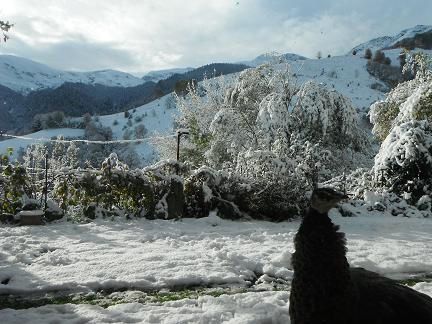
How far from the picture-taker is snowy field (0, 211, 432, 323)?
134 inches

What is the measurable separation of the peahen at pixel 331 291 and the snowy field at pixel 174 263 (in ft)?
3.88

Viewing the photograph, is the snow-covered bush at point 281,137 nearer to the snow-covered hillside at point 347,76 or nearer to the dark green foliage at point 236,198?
the dark green foliage at point 236,198

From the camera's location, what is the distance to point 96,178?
7.91 metres

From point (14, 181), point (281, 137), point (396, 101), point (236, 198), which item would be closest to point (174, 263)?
point (236, 198)

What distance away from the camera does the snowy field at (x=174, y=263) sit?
340cm

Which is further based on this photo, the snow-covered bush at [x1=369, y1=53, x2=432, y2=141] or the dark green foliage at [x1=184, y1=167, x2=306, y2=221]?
the snow-covered bush at [x1=369, y1=53, x2=432, y2=141]

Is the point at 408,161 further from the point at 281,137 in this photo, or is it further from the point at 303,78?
the point at 303,78

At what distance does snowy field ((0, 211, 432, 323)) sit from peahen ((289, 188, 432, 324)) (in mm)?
1183

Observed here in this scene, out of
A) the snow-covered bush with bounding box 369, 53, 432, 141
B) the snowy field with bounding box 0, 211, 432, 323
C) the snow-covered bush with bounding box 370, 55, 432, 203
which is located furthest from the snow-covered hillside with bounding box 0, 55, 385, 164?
the snowy field with bounding box 0, 211, 432, 323

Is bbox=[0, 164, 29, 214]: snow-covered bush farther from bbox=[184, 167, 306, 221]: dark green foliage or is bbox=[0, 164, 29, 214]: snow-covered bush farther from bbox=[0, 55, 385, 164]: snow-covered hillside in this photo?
bbox=[0, 55, 385, 164]: snow-covered hillside

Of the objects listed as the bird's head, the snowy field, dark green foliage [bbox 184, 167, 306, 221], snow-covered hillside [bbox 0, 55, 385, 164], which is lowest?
the snowy field

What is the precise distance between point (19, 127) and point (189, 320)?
86400 mm

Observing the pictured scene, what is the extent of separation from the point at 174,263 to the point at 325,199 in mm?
2958

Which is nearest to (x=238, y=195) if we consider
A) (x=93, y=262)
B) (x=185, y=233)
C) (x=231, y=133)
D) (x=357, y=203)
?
(x=185, y=233)
